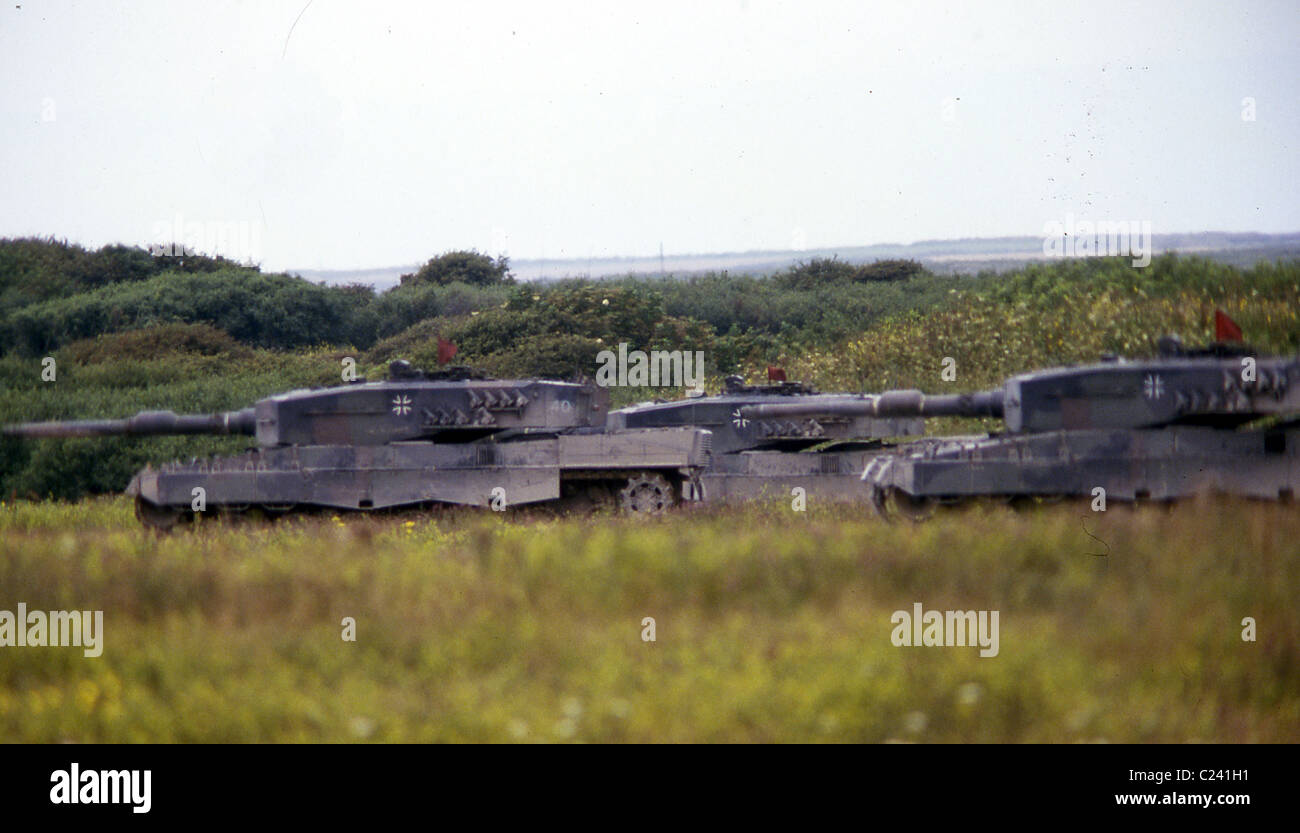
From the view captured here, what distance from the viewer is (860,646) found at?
7.43m

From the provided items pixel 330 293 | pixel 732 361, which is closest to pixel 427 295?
pixel 330 293

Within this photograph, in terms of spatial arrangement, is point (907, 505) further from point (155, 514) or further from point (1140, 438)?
point (155, 514)

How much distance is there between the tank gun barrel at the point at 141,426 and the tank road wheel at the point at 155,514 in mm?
897

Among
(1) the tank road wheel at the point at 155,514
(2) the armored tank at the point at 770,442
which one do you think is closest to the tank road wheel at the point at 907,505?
(2) the armored tank at the point at 770,442

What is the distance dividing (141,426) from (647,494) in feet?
20.1

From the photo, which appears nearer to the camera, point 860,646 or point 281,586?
point 860,646

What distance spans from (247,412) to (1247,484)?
1115 centimetres

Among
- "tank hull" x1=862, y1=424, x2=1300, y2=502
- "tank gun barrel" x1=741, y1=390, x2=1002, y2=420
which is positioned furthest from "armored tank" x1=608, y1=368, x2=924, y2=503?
"tank hull" x1=862, y1=424, x2=1300, y2=502

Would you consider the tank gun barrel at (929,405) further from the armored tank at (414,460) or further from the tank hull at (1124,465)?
the armored tank at (414,460)

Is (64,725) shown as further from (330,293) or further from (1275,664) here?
(330,293)

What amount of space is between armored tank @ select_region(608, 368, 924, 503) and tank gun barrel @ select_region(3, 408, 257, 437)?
191 inches

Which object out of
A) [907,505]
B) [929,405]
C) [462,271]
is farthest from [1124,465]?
[462,271]

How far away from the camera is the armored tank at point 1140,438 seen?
12.2 m

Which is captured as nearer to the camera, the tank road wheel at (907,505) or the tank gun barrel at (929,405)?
the tank road wheel at (907,505)
